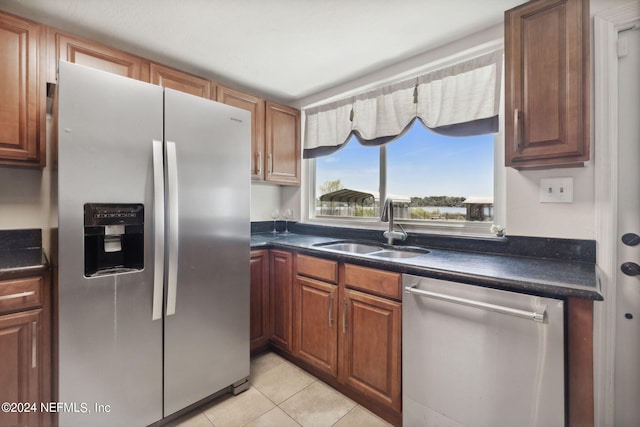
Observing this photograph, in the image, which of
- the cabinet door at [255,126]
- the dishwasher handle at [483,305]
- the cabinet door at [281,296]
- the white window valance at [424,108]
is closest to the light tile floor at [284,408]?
the cabinet door at [281,296]

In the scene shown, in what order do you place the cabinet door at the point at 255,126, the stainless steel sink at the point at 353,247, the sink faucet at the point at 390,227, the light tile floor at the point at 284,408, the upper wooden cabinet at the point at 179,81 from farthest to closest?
the cabinet door at the point at 255,126
the stainless steel sink at the point at 353,247
the sink faucet at the point at 390,227
the upper wooden cabinet at the point at 179,81
the light tile floor at the point at 284,408

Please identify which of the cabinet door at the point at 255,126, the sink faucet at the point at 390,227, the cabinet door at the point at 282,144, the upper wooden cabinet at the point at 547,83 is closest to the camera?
the upper wooden cabinet at the point at 547,83

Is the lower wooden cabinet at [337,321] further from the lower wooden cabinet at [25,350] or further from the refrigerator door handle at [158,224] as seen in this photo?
the lower wooden cabinet at [25,350]

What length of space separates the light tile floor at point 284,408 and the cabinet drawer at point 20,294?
0.95 meters

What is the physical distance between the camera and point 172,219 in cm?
148

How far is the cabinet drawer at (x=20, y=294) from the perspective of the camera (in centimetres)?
127

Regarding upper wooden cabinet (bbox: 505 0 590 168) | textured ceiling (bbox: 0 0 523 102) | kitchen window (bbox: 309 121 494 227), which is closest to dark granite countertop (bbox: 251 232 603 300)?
kitchen window (bbox: 309 121 494 227)

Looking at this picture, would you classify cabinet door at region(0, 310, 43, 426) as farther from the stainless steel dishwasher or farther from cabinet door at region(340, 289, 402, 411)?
the stainless steel dishwasher

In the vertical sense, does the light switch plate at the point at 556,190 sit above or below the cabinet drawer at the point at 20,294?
above

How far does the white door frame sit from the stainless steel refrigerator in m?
1.91

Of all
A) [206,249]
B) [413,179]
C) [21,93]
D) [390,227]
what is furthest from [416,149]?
[21,93]

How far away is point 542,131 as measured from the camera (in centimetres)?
132

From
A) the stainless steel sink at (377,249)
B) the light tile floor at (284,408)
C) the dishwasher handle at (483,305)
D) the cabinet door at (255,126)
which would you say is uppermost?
the cabinet door at (255,126)

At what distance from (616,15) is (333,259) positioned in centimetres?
186
